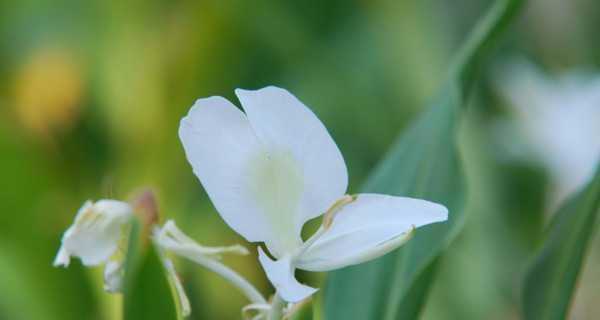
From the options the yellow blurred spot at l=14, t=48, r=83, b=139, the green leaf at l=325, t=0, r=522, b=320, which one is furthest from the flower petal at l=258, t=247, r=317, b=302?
the yellow blurred spot at l=14, t=48, r=83, b=139

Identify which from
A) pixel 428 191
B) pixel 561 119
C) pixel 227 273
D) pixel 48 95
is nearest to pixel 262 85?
pixel 48 95

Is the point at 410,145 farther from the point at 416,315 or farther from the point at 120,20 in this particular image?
the point at 120,20

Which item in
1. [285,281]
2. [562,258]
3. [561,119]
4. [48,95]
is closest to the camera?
[285,281]

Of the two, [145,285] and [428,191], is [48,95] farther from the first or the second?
[145,285]

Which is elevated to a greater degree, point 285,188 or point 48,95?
point 285,188

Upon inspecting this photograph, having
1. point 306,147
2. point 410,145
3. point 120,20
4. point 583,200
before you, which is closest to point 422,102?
point 120,20

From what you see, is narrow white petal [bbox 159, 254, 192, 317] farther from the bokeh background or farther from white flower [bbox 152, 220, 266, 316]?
the bokeh background
